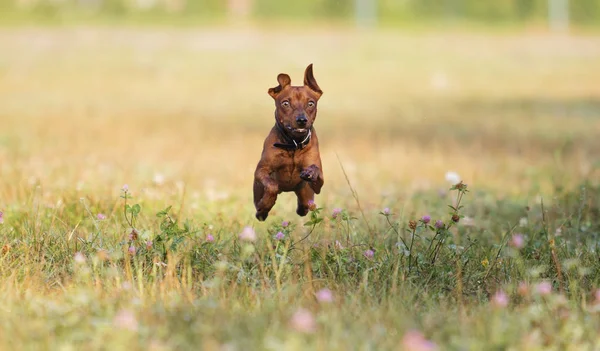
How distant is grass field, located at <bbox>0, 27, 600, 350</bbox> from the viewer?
145 inches

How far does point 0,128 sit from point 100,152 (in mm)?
3366

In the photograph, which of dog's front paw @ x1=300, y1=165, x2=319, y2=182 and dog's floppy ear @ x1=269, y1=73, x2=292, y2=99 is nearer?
dog's front paw @ x1=300, y1=165, x2=319, y2=182

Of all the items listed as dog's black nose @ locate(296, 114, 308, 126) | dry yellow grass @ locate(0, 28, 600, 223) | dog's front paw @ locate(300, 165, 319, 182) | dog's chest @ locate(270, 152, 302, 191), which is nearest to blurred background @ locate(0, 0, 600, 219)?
dry yellow grass @ locate(0, 28, 600, 223)

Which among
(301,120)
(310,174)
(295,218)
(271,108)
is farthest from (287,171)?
(271,108)

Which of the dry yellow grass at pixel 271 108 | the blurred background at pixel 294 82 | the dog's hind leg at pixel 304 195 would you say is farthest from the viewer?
the dry yellow grass at pixel 271 108

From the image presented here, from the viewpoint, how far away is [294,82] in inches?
743

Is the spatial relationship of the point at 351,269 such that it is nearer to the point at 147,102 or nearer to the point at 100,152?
the point at 100,152

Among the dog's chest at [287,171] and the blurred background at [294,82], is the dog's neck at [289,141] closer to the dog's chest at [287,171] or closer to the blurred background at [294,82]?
the dog's chest at [287,171]

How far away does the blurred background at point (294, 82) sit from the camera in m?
9.40

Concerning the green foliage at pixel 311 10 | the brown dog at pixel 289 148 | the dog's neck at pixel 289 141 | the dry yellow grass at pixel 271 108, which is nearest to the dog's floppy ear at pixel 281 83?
the brown dog at pixel 289 148

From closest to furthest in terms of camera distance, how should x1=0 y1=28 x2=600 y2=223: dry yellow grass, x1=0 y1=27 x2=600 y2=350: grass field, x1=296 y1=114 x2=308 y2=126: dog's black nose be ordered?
x1=0 y1=27 x2=600 y2=350: grass field, x1=296 y1=114 x2=308 y2=126: dog's black nose, x1=0 y1=28 x2=600 y2=223: dry yellow grass

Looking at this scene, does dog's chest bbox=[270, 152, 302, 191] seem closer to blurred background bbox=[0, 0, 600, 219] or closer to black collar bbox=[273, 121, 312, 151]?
black collar bbox=[273, 121, 312, 151]

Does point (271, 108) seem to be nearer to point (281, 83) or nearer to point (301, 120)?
point (281, 83)

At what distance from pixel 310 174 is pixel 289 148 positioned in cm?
20
